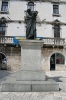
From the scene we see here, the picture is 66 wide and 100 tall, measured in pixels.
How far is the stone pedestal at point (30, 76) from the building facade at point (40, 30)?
1091 centimetres

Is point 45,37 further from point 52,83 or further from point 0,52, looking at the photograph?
point 52,83

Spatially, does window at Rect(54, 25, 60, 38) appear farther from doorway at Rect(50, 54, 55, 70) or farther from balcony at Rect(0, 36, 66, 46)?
doorway at Rect(50, 54, 55, 70)

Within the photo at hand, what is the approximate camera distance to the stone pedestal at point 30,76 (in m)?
5.37

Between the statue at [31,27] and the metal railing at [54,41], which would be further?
the metal railing at [54,41]

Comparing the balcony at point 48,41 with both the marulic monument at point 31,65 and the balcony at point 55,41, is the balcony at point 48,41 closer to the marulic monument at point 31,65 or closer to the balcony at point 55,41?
the balcony at point 55,41

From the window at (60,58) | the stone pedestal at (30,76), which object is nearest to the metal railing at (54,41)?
the window at (60,58)

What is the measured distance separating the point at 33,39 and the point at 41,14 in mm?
12599

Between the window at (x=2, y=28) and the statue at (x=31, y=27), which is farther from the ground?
the window at (x=2, y=28)

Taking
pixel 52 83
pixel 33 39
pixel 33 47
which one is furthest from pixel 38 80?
pixel 33 39

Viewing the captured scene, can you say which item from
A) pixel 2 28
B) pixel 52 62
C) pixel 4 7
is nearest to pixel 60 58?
pixel 52 62

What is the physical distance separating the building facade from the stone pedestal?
1091cm

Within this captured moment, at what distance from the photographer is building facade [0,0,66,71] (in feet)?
56.2

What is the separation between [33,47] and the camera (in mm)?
6223

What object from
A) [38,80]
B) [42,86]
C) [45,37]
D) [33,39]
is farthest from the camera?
[45,37]
